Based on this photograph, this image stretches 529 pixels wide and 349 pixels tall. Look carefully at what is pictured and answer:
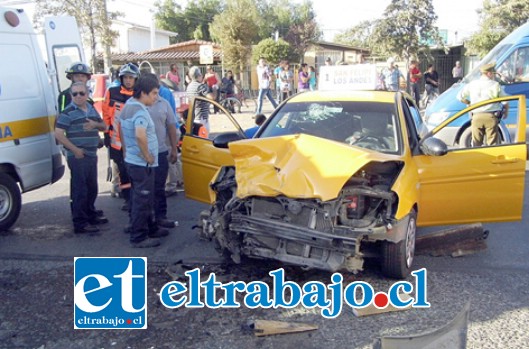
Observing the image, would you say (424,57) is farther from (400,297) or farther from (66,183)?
(400,297)

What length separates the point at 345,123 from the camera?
5.45 meters

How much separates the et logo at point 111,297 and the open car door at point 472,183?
2757 mm

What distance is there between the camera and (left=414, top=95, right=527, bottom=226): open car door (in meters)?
5.07

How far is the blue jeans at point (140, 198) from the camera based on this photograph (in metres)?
5.57

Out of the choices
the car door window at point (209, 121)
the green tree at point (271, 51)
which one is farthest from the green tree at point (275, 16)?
the car door window at point (209, 121)

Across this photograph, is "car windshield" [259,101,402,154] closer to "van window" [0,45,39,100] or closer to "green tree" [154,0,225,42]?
"van window" [0,45,39,100]

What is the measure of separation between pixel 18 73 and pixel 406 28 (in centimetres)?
2167

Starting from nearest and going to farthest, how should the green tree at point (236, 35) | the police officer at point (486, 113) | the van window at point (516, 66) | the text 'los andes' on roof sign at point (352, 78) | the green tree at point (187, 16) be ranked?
1. the text 'los andes' on roof sign at point (352, 78)
2. the police officer at point (486, 113)
3. the van window at point (516, 66)
4. the green tree at point (236, 35)
5. the green tree at point (187, 16)

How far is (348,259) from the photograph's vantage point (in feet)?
13.6

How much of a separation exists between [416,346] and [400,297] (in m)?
1.42

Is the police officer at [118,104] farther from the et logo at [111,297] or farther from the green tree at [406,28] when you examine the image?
the green tree at [406,28]

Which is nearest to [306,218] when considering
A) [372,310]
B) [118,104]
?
[372,310]

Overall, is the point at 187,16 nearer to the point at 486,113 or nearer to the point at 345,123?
the point at 486,113

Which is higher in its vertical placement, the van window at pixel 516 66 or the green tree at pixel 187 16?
the green tree at pixel 187 16
